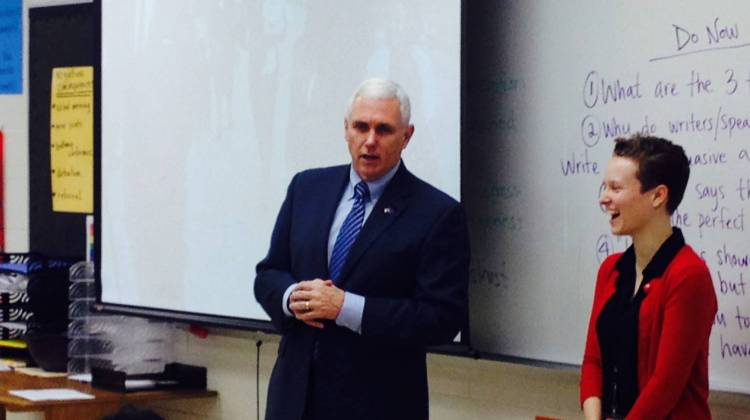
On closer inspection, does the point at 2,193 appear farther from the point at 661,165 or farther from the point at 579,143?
the point at 661,165

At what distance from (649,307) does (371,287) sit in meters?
0.60

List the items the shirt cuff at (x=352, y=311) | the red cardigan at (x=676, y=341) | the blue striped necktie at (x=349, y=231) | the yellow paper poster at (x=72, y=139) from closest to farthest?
the red cardigan at (x=676, y=341)
the shirt cuff at (x=352, y=311)
the blue striped necktie at (x=349, y=231)
the yellow paper poster at (x=72, y=139)

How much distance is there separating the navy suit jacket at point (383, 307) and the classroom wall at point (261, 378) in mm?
509

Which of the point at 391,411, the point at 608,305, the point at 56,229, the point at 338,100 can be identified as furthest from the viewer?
the point at 56,229

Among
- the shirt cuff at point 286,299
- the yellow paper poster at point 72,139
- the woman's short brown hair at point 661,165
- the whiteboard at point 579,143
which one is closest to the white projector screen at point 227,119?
the whiteboard at point 579,143

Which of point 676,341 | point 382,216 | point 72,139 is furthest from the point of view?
point 72,139

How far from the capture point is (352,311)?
250 centimetres

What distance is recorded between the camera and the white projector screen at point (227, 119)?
10.5 feet

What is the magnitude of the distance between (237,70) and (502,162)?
110 centimetres

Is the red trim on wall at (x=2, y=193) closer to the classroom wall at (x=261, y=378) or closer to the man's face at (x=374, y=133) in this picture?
the classroom wall at (x=261, y=378)

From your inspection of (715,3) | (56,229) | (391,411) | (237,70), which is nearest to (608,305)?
(391,411)

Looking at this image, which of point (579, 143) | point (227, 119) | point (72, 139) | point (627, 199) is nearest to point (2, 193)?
point (72, 139)

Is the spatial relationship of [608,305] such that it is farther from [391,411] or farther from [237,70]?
[237,70]

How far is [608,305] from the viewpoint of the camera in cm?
241
